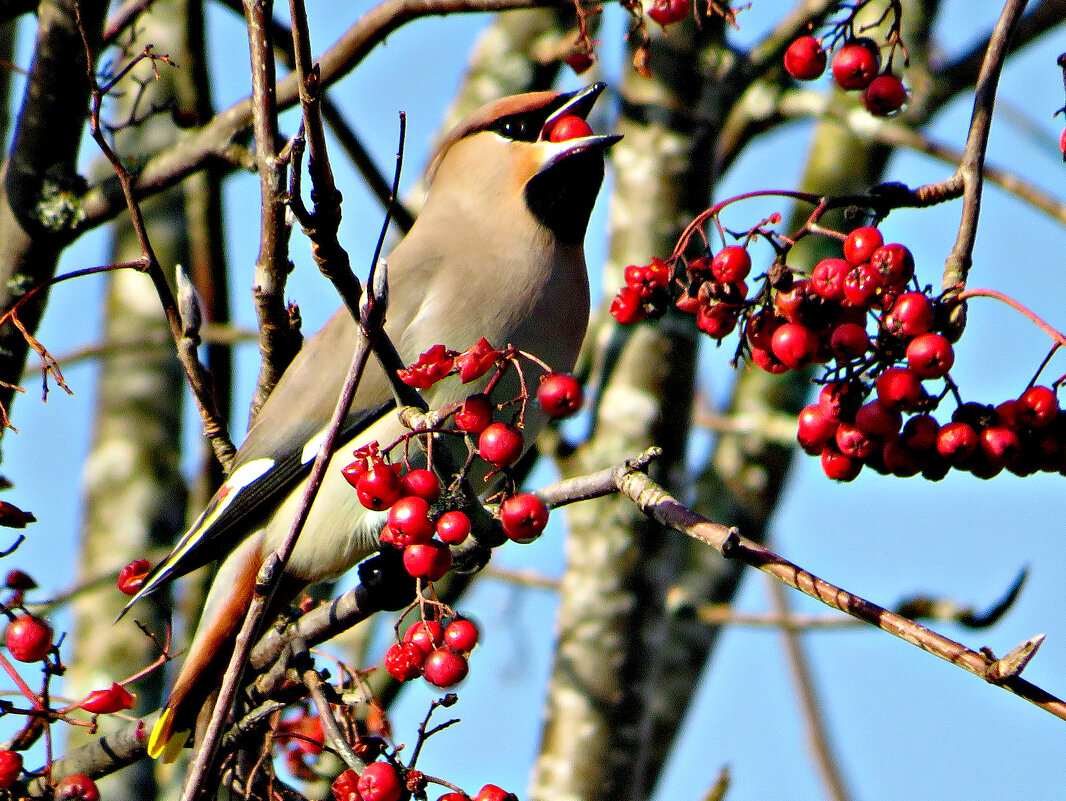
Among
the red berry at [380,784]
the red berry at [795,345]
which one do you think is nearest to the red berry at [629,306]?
the red berry at [795,345]

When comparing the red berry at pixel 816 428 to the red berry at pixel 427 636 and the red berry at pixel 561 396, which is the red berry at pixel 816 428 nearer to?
the red berry at pixel 561 396

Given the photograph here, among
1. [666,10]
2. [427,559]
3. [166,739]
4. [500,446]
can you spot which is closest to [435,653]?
[427,559]

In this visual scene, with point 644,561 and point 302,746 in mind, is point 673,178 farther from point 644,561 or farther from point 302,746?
point 302,746

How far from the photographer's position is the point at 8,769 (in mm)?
1907

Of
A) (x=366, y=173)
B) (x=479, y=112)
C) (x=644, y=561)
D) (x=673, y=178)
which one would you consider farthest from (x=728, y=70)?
(x=644, y=561)

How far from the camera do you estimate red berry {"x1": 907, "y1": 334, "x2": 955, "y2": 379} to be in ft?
5.48

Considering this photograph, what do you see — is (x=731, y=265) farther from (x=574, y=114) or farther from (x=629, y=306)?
(x=574, y=114)

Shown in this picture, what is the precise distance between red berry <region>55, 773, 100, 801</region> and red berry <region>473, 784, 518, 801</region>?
1.90ft

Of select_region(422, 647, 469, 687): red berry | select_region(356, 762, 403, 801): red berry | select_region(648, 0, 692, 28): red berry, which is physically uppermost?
select_region(648, 0, 692, 28): red berry

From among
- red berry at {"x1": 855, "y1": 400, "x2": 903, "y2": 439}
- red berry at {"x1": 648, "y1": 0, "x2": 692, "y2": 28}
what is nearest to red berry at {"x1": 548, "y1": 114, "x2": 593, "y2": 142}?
red berry at {"x1": 648, "y1": 0, "x2": 692, "y2": 28}

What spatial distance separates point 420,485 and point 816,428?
545 mm

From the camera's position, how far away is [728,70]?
408 centimetres

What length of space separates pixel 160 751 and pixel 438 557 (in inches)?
39.9

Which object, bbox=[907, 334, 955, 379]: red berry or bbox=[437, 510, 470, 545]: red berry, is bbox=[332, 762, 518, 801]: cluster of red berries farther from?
bbox=[907, 334, 955, 379]: red berry
